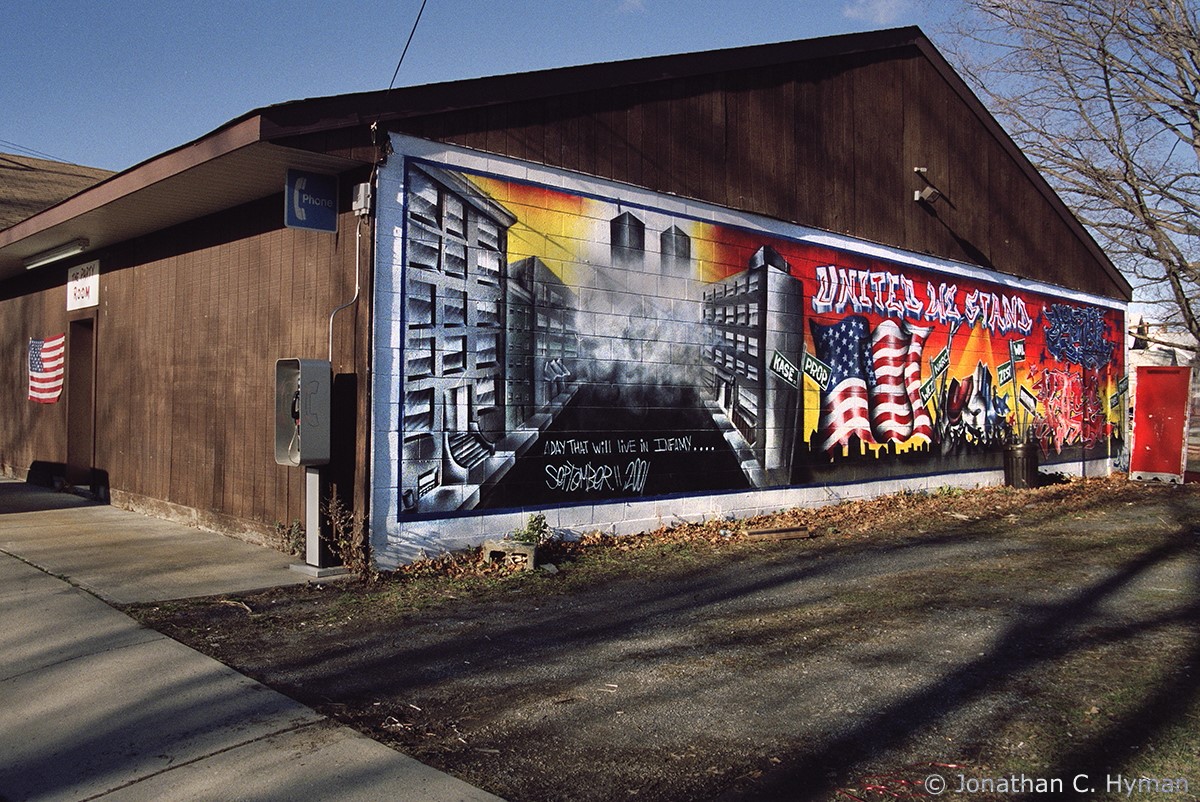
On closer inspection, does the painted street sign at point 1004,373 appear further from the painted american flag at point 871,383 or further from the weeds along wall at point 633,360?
the painted american flag at point 871,383

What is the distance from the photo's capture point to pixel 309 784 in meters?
3.92

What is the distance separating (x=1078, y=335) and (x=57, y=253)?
18.7 metres

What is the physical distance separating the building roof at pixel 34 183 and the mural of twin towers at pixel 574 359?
1202 centimetres

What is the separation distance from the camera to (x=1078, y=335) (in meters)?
19.5

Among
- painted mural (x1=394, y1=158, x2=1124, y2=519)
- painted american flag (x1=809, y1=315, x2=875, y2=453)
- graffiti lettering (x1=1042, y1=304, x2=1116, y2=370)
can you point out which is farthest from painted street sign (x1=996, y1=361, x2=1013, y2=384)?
painted american flag (x1=809, y1=315, x2=875, y2=453)

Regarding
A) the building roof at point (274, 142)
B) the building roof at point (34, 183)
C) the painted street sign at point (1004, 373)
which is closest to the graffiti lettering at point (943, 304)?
the painted street sign at point (1004, 373)

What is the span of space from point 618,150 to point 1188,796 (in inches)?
326

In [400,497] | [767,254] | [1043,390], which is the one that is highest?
[767,254]

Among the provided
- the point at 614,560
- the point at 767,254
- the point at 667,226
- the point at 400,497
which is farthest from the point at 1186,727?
the point at 767,254

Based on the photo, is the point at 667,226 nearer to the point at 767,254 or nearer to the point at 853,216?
the point at 767,254

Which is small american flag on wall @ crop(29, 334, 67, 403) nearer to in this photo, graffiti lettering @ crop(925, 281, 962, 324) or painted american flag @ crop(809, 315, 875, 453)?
painted american flag @ crop(809, 315, 875, 453)

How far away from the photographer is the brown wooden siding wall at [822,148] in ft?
32.8

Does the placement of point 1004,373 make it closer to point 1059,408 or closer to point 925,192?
point 1059,408
